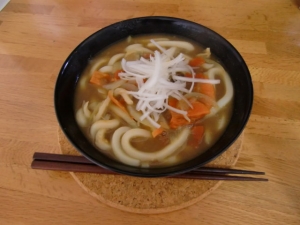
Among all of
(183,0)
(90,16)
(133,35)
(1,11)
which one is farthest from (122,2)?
(1,11)

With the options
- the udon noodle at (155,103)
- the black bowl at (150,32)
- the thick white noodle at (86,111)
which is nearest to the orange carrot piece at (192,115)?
the udon noodle at (155,103)

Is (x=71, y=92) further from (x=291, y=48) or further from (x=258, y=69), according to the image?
(x=291, y=48)

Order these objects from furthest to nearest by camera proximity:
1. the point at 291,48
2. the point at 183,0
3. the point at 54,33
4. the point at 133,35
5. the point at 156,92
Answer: the point at 183,0 → the point at 54,33 → the point at 291,48 → the point at 133,35 → the point at 156,92

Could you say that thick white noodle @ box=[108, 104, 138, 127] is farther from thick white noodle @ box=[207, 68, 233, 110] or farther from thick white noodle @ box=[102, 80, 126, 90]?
thick white noodle @ box=[207, 68, 233, 110]


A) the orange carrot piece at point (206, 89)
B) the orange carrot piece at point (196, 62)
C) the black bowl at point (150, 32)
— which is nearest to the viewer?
the black bowl at point (150, 32)

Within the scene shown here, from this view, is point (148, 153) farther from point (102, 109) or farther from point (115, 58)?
point (115, 58)

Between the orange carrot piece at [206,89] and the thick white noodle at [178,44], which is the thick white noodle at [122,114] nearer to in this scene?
the orange carrot piece at [206,89]

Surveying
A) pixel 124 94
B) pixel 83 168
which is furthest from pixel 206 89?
pixel 83 168
